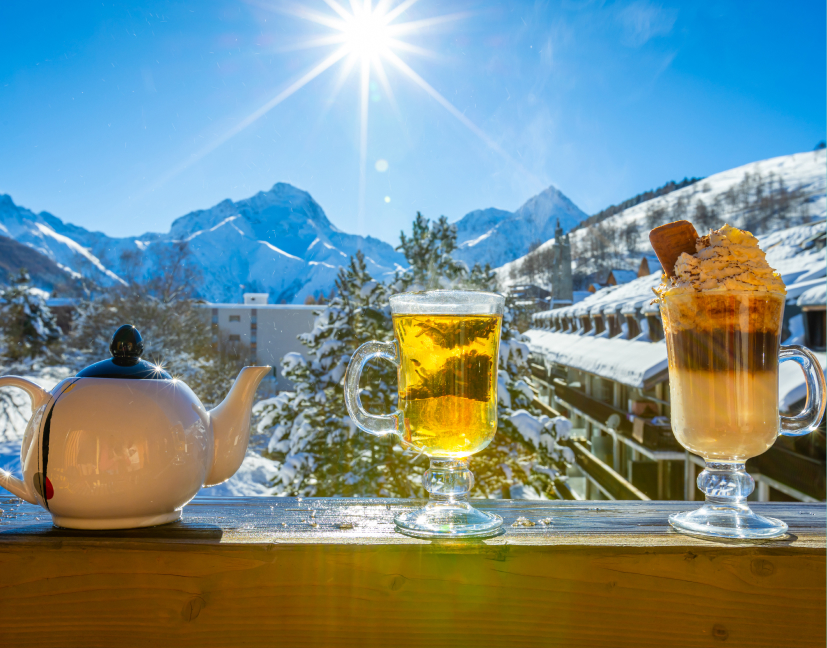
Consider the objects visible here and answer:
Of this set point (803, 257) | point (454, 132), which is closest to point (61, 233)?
point (454, 132)

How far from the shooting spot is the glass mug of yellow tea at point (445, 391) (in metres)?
0.70

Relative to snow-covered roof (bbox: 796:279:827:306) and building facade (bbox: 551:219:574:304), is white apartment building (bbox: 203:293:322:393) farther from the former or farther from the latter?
snow-covered roof (bbox: 796:279:827:306)

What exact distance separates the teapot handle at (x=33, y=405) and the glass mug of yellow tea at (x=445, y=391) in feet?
1.25

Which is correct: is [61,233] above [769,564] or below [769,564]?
above

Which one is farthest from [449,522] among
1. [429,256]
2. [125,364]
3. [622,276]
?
[622,276]

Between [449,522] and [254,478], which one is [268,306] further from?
[449,522]

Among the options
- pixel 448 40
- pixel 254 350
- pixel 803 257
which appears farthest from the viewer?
pixel 803 257

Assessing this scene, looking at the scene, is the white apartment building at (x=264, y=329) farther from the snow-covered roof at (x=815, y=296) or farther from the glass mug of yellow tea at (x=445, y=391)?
the snow-covered roof at (x=815, y=296)

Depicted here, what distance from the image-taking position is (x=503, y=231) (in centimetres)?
579

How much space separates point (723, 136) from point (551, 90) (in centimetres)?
135

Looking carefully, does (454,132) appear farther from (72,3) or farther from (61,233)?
(61,233)

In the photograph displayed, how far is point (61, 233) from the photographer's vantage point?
4.88m

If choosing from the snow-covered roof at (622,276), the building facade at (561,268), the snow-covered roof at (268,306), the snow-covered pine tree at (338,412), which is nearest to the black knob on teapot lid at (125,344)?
the snow-covered pine tree at (338,412)

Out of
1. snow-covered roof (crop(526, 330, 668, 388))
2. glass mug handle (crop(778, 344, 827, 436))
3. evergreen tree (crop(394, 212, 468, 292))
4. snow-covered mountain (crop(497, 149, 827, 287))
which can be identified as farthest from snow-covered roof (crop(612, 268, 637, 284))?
glass mug handle (crop(778, 344, 827, 436))
